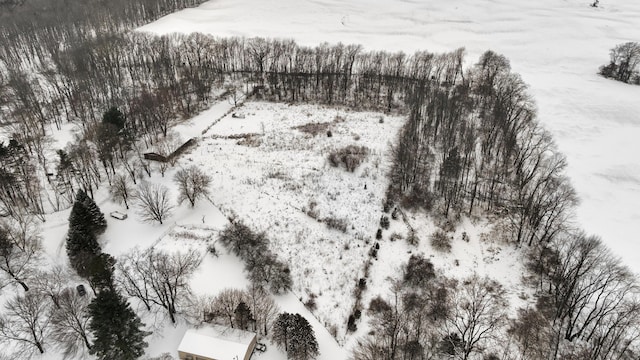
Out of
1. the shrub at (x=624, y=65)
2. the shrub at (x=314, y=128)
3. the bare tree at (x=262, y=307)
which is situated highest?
the shrub at (x=624, y=65)

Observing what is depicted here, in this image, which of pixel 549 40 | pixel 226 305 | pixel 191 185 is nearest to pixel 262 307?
pixel 226 305

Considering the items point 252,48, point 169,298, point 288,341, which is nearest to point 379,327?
point 288,341

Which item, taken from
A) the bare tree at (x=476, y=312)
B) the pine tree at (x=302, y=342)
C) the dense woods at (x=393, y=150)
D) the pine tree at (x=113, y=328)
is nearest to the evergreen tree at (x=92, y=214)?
the dense woods at (x=393, y=150)

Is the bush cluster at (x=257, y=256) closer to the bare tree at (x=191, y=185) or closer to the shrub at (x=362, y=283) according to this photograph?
the bare tree at (x=191, y=185)

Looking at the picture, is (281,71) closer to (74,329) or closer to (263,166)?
(263,166)

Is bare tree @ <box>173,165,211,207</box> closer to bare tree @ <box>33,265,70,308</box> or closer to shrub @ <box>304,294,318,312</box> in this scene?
bare tree @ <box>33,265,70,308</box>

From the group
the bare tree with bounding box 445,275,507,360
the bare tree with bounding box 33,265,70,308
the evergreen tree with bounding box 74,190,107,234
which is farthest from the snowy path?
the evergreen tree with bounding box 74,190,107,234

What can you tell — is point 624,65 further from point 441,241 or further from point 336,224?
point 336,224
